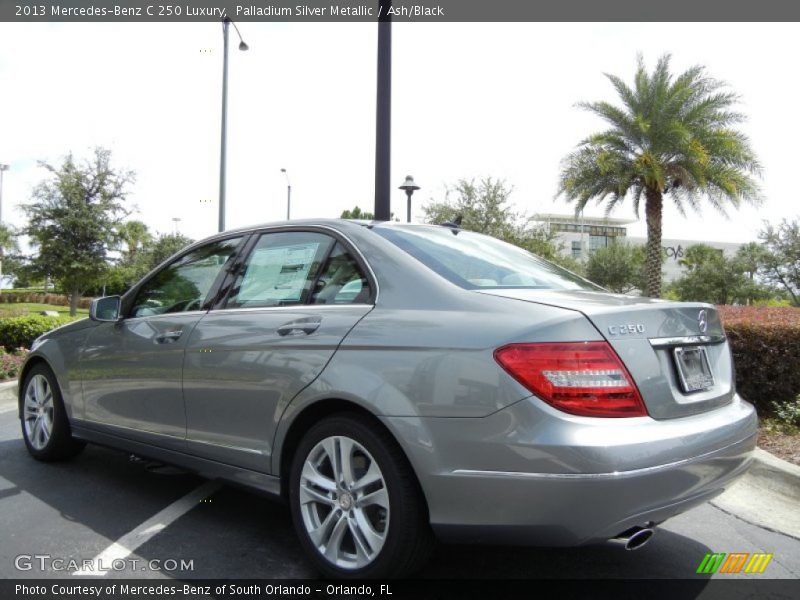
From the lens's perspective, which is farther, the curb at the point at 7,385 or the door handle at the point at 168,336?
the curb at the point at 7,385

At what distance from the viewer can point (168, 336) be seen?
Result: 3.91 m

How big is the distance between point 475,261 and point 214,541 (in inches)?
78.4

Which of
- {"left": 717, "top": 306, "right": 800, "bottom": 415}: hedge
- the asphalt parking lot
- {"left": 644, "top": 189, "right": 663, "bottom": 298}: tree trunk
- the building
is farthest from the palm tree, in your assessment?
the building

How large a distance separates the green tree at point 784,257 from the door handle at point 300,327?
42.2 meters

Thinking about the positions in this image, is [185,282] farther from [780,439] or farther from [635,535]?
[780,439]

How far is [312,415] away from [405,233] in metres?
1.08

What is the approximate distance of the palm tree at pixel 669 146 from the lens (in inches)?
754

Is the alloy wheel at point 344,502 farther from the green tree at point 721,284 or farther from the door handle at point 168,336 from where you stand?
the green tree at point 721,284

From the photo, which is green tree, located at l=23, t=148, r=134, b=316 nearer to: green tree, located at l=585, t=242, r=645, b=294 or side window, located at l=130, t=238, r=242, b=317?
side window, located at l=130, t=238, r=242, b=317

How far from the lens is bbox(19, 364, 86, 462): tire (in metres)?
4.89

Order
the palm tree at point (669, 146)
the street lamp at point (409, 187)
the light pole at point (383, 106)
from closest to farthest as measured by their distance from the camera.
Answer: the light pole at point (383, 106)
the street lamp at point (409, 187)
the palm tree at point (669, 146)

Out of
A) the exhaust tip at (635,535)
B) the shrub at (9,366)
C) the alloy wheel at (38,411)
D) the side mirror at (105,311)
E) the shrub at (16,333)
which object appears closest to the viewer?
the exhaust tip at (635,535)

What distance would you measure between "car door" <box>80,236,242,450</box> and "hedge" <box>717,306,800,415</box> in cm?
529

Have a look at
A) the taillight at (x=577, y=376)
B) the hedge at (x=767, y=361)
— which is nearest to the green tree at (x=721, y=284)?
the hedge at (x=767, y=361)
